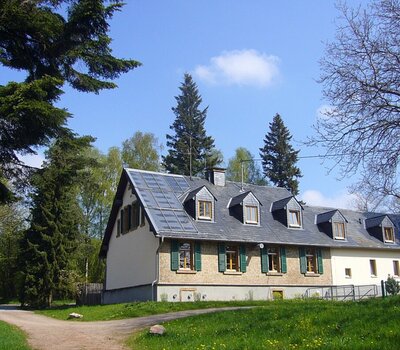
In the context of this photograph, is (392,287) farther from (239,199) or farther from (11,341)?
(11,341)

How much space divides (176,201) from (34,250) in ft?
40.2

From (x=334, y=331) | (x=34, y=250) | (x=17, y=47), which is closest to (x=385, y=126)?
(x=334, y=331)

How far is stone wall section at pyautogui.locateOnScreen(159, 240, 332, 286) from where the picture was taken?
1121 inches

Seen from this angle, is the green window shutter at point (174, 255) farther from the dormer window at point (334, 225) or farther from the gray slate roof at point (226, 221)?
the dormer window at point (334, 225)

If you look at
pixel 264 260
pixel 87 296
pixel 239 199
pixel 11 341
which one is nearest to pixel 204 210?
pixel 239 199

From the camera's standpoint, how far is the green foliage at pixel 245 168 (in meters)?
56.8

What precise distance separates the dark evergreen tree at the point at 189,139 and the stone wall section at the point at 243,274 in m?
23.6

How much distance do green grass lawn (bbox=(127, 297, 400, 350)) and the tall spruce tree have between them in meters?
45.2

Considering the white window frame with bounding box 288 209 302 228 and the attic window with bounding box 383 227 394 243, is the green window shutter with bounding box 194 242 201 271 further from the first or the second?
the attic window with bounding box 383 227 394 243

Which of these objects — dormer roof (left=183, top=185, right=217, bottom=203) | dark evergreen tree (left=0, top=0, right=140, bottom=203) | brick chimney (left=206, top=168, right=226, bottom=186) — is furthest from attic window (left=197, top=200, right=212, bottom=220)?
dark evergreen tree (left=0, top=0, right=140, bottom=203)

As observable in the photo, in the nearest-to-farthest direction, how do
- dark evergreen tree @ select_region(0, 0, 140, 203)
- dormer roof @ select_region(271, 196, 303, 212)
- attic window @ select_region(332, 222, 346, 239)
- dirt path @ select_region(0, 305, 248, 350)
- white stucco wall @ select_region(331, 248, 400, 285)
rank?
dark evergreen tree @ select_region(0, 0, 140, 203) → dirt path @ select_region(0, 305, 248, 350) → white stucco wall @ select_region(331, 248, 400, 285) → dormer roof @ select_region(271, 196, 303, 212) → attic window @ select_region(332, 222, 346, 239)

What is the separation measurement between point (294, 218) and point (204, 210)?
7291mm

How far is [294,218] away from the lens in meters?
35.0

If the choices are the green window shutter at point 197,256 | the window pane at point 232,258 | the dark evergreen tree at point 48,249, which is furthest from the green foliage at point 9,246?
the window pane at point 232,258
